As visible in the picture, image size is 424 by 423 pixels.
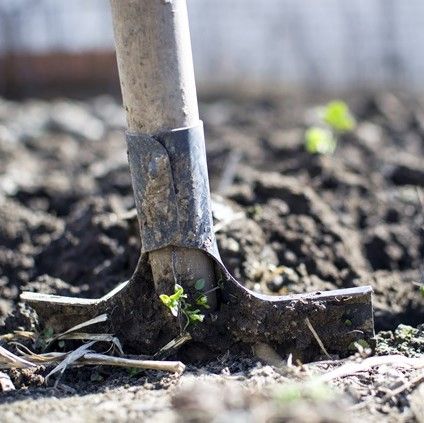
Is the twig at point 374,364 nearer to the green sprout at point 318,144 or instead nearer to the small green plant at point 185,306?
the small green plant at point 185,306

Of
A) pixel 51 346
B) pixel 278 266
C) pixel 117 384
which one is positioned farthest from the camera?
pixel 278 266

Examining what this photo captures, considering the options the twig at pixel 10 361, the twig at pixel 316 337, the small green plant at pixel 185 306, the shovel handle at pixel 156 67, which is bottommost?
the twig at pixel 316 337

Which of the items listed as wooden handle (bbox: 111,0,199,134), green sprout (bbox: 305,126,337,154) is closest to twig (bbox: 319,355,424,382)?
wooden handle (bbox: 111,0,199,134)

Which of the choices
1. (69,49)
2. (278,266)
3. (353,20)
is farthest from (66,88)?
(278,266)

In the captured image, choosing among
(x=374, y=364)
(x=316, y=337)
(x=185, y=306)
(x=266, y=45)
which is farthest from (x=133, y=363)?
(x=266, y=45)

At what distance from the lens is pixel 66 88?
8.97 meters

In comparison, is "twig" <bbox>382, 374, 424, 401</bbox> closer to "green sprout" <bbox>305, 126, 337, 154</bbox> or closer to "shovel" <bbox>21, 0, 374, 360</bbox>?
"shovel" <bbox>21, 0, 374, 360</bbox>

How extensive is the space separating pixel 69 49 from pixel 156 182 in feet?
23.6

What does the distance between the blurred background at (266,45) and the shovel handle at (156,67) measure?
6.49m

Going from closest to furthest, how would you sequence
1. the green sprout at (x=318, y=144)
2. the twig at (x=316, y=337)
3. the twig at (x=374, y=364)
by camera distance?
the twig at (x=374, y=364), the twig at (x=316, y=337), the green sprout at (x=318, y=144)

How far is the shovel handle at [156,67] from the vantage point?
2.45 metres

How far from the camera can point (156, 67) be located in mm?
2465

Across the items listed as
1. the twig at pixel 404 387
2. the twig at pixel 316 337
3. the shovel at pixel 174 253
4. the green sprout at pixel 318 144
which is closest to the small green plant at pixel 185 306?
the shovel at pixel 174 253

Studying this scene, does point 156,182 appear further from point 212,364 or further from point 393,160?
point 393,160
